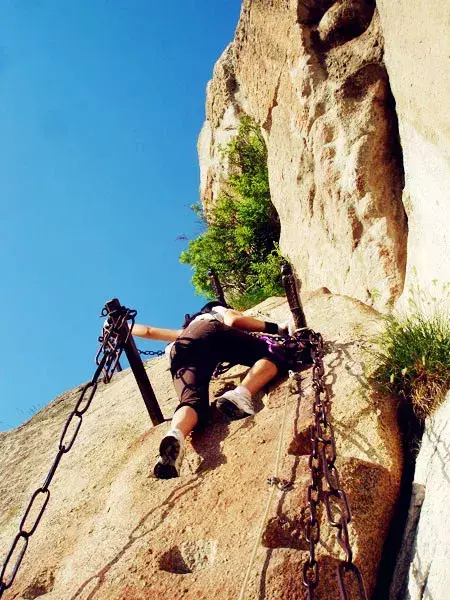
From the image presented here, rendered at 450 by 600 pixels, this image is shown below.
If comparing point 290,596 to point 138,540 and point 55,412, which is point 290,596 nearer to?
point 138,540

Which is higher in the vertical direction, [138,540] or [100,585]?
[138,540]

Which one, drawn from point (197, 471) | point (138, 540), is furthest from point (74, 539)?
point (197, 471)

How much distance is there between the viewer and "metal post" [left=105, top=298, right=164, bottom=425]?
16.6 feet

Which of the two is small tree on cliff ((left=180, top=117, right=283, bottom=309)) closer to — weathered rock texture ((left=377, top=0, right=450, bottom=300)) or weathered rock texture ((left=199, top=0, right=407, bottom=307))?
weathered rock texture ((left=199, top=0, right=407, bottom=307))

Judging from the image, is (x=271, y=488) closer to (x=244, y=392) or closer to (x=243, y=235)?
(x=244, y=392)

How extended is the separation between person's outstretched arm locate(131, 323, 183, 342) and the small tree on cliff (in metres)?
5.27

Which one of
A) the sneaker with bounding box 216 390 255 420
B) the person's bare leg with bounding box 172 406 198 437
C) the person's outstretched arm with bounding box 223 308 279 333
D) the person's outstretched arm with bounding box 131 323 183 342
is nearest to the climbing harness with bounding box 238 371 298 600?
the sneaker with bounding box 216 390 255 420

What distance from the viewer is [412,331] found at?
13.8 ft

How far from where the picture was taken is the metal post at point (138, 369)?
5046 millimetres

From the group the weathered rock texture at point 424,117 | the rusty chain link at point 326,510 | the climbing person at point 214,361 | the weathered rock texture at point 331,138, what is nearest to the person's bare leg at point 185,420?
the climbing person at point 214,361

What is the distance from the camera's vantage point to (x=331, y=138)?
7.24 meters

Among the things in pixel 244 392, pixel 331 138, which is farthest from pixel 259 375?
pixel 331 138

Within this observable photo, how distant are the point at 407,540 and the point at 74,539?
8.14 ft

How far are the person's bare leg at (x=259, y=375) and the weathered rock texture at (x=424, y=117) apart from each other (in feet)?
5.66
